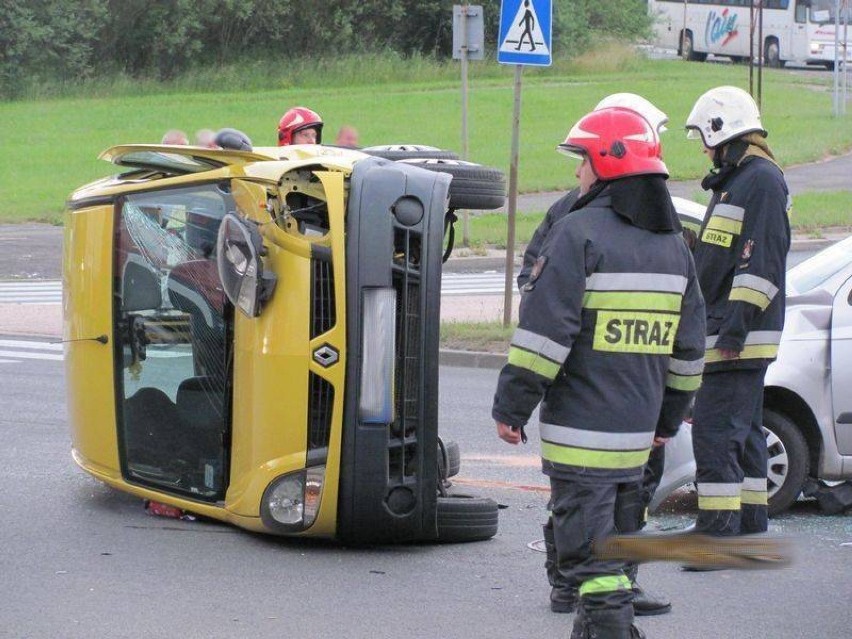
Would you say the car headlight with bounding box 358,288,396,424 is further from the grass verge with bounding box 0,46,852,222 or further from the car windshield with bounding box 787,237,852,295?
the grass verge with bounding box 0,46,852,222

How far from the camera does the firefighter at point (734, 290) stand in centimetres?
602

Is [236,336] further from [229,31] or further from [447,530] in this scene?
[229,31]

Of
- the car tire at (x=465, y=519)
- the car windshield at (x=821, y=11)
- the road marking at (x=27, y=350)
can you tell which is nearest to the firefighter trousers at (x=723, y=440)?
the car tire at (x=465, y=519)

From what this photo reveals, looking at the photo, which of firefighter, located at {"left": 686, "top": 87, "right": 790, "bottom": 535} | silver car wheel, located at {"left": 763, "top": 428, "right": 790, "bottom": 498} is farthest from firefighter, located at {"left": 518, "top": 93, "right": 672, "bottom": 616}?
silver car wheel, located at {"left": 763, "top": 428, "right": 790, "bottom": 498}

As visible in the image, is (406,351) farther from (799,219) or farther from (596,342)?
(799,219)

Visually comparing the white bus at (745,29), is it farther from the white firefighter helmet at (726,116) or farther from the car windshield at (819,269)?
the white firefighter helmet at (726,116)

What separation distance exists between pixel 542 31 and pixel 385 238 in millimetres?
6938

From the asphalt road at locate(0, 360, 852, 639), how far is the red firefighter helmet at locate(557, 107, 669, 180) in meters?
1.77

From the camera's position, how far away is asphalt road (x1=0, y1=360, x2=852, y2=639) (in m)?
5.34

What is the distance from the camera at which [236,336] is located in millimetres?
6137

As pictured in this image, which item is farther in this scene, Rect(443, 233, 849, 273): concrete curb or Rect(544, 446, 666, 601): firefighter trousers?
Rect(443, 233, 849, 273): concrete curb

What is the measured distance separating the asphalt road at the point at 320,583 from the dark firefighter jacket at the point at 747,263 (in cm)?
87

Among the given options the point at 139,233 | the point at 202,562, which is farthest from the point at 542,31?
the point at 202,562

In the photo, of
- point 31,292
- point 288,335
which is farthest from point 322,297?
point 31,292
